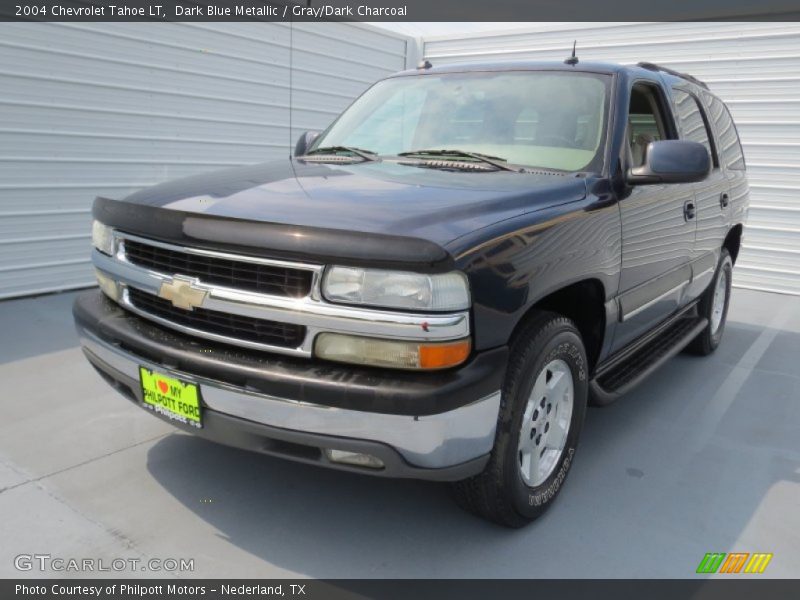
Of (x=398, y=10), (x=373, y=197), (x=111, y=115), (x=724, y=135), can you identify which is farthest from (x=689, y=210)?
(x=398, y=10)

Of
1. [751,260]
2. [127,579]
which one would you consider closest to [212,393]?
[127,579]

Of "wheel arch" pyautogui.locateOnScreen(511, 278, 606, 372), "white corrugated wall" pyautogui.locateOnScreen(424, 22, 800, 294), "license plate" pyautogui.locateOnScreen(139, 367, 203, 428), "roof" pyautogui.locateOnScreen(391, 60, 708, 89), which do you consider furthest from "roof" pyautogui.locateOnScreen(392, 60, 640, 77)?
"white corrugated wall" pyautogui.locateOnScreen(424, 22, 800, 294)

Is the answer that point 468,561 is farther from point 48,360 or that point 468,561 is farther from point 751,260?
point 751,260

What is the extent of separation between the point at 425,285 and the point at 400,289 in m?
0.08

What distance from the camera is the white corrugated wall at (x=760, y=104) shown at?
7.99 meters

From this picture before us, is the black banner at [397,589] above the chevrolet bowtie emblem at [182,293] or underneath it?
underneath

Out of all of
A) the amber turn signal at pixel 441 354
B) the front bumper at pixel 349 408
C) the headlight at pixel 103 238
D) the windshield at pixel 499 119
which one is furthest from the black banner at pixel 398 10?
the amber turn signal at pixel 441 354

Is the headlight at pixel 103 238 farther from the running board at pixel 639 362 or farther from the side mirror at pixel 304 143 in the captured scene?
the running board at pixel 639 362

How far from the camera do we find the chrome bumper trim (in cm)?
212

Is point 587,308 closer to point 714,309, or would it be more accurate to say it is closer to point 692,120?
point 692,120

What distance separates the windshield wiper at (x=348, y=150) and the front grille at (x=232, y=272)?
1.25m

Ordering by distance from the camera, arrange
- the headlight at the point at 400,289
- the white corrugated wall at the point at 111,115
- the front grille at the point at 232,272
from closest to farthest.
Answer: the headlight at the point at 400,289, the front grille at the point at 232,272, the white corrugated wall at the point at 111,115

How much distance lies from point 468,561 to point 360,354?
983 mm

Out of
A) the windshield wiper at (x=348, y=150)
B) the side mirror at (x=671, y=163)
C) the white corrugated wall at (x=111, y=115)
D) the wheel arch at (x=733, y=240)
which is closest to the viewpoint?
the side mirror at (x=671, y=163)
